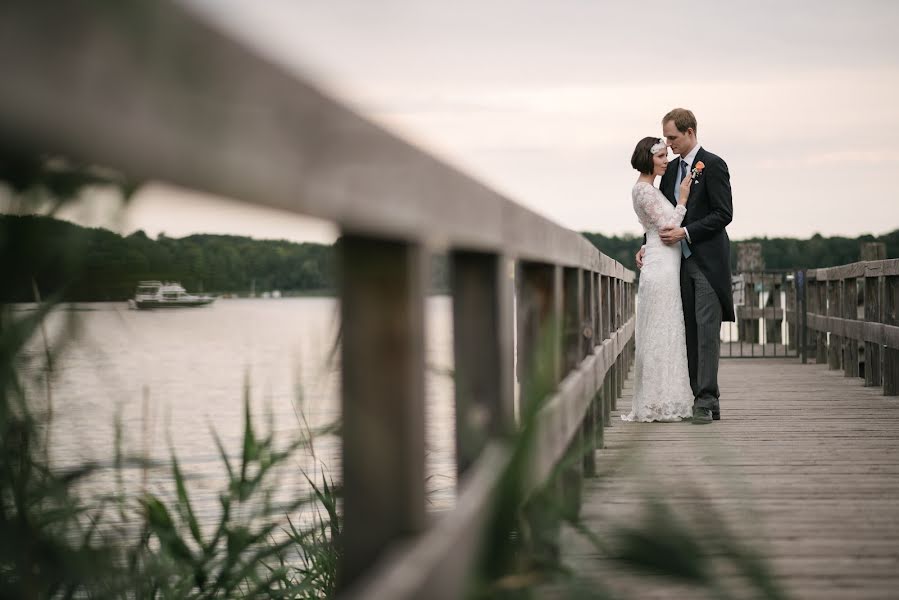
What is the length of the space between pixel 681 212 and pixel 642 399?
124cm

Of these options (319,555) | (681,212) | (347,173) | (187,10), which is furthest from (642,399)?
(187,10)

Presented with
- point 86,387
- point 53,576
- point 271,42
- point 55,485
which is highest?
point 271,42

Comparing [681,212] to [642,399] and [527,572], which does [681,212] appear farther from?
[527,572]

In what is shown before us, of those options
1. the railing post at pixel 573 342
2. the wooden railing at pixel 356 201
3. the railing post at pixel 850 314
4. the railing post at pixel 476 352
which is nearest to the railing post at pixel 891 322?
the railing post at pixel 850 314

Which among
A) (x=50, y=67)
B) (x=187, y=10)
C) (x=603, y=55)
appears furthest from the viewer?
(x=603, y=55)

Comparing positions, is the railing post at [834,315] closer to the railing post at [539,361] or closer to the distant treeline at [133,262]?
the railing post at [539,361]

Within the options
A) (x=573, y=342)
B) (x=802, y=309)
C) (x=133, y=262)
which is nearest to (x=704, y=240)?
(x=573, y=342)

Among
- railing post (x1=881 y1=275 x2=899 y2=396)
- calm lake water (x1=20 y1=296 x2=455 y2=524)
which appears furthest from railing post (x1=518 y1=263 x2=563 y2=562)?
railing post (x1=881 y1=275 x2=899 y2=396)

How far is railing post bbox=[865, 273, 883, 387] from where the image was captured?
34.1 ft

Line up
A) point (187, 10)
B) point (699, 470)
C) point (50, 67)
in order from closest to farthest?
point (50, 67), point (187, 10), point (699, 470)

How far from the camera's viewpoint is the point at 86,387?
2.07m

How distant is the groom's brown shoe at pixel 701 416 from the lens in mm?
7270

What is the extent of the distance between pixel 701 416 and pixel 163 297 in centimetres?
608

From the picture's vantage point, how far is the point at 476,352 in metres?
2.15
